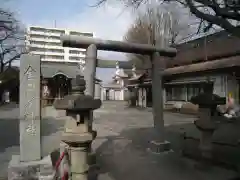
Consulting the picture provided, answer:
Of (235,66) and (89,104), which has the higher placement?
(235,66)

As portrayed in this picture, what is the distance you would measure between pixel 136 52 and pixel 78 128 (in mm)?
4475

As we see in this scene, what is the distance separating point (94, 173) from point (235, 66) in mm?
7837

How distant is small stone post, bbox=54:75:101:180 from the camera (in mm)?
4145

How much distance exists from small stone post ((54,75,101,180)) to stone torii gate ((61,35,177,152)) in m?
2.26

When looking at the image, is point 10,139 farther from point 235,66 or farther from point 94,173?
point 235,66

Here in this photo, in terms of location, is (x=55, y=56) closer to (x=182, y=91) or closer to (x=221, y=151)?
(x=182, y=91)

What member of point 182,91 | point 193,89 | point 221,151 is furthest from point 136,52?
point 182,91

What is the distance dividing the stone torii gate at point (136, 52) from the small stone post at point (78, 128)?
2260mm

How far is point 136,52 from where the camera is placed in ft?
26.9

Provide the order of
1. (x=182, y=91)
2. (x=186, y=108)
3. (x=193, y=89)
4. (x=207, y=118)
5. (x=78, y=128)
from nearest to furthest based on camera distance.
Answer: (x=78, y=128), (x=207, y=118), (x=193, y=89), (x=186, y=108), (x=182, y=91)

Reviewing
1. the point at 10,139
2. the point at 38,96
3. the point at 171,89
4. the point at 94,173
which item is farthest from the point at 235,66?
the point at 171,89

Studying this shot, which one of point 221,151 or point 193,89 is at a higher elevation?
point 193,89

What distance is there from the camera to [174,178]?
19.3 ft

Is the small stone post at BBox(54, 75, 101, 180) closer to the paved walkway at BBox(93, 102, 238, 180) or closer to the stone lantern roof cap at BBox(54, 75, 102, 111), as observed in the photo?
the stone lantern roof cap at BBox(54, 75, 102, 111)
